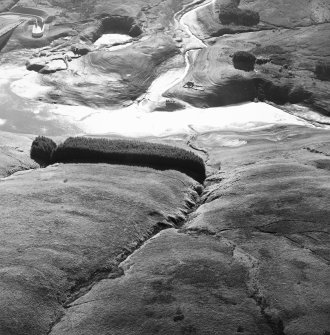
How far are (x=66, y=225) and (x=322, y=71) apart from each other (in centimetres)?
2158

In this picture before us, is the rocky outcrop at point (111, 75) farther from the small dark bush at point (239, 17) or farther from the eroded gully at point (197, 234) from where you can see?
the eroded gully at point (197, 234)

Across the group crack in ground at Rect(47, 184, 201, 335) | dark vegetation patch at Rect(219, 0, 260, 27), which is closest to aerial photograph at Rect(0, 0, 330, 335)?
crack in ground at Rect(47, 184, 201, 335)

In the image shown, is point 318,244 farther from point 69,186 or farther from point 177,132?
point 177,132

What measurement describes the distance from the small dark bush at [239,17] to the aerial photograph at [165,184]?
5.62 feet

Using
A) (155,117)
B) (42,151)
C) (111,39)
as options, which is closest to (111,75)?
(155,117)

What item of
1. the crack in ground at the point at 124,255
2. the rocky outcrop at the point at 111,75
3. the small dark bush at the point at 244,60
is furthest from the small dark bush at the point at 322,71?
the crack in ground at the point at 124,255

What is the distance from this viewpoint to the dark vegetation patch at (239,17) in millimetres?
37031

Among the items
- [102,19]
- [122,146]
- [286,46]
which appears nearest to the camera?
[122,146]

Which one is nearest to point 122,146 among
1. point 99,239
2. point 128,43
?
point 99,239

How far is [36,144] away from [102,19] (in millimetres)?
19655

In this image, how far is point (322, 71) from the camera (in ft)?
100

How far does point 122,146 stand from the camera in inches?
699

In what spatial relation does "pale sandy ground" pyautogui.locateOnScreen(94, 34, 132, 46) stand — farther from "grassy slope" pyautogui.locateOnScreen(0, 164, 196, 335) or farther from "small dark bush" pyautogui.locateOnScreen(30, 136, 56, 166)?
"grassy slope" pyautogui.locateOnScreen(0, 164, 196, 335)

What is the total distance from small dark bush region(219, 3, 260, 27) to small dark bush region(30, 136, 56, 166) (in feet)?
70.1
